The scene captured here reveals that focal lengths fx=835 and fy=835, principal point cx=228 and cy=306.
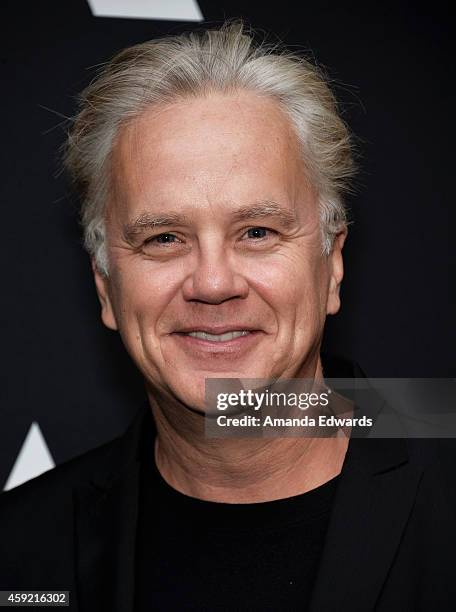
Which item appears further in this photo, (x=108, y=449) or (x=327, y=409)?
(x=108, y=449)

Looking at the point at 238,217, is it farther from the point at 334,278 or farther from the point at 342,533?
the point at 342,533

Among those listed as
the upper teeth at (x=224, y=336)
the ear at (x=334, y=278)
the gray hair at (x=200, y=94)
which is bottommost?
the upper teeth at (x=224, y=336)

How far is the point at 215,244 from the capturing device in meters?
1.57

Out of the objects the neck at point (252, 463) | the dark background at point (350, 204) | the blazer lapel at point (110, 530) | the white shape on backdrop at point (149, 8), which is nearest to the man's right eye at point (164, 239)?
the neck at point (252, 463)

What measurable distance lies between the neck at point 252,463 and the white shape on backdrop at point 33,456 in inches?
28.8

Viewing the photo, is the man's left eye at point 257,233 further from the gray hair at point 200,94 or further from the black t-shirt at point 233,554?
the black t-shirt at point 233,554

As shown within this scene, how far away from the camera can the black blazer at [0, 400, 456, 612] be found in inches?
59.4

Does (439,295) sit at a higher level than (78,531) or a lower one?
higher

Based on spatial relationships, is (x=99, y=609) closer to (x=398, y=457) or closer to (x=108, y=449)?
(x=108, y=449)

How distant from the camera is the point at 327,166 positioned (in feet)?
5.78

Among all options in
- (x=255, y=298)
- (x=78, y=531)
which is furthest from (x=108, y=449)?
(x=255, y=298)

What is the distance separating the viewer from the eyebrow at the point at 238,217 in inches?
62.2

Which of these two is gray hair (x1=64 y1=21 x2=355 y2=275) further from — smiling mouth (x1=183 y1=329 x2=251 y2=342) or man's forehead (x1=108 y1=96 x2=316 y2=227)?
smiling mouth (x1=183 y1=329 x2=251 y2=342)

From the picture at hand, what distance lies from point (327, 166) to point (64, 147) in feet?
2.81
